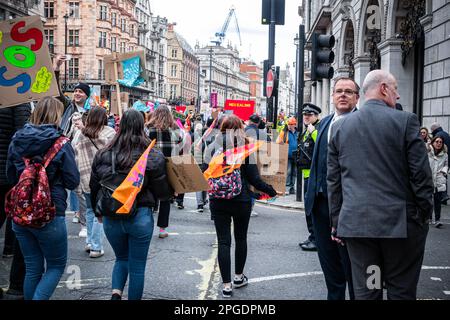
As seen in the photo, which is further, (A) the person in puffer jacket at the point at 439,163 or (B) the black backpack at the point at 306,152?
(A) the person in puffer jacket at the point at 439,163

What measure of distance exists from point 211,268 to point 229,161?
5.64 ft

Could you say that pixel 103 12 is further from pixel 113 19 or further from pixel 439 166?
pixel 439 166

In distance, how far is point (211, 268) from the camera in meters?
6.28

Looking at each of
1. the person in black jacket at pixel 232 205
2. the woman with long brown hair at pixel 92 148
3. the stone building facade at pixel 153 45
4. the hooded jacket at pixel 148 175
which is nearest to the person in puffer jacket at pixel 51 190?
the hooded jacket at pixel 148 175

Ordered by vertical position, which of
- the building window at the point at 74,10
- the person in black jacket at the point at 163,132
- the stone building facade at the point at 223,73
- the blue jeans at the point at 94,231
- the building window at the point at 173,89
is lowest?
the blue jeans at the point at 94,231

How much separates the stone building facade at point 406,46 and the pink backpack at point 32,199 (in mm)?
10217

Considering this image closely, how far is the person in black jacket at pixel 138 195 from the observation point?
4.27m

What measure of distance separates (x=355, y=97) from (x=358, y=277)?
5.34ft

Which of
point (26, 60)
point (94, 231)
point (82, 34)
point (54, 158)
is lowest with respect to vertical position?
point (94, 231)

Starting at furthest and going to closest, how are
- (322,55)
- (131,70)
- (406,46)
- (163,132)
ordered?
(406,46) → (322,55) → (131,70) → (163,132)

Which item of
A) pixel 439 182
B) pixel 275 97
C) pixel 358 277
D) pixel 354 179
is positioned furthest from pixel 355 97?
pixel 275 97

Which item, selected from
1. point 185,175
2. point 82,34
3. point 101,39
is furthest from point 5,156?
point 101,39

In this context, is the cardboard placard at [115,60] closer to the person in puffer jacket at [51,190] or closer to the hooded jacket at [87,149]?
the hooded jacket at [87,149]
